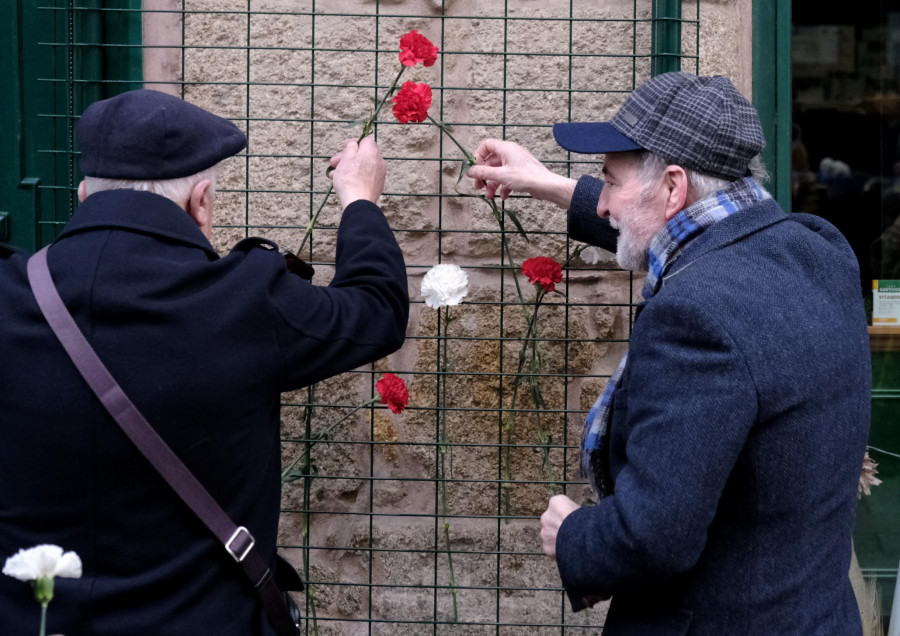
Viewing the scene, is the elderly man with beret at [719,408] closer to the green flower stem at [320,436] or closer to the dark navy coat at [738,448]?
the dark navy coat at [738,448]

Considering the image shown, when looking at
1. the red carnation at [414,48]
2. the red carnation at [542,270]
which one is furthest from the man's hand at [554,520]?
the red carnation at [414,48]

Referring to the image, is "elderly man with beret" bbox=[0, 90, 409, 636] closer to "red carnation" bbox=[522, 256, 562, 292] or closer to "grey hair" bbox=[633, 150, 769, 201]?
"grey hair" bbox=[633, 150, 769, 201]

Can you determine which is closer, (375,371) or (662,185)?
(662,185)

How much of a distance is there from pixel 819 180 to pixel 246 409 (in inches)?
90.2

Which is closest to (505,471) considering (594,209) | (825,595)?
(594,209)

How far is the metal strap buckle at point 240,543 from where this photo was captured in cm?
161

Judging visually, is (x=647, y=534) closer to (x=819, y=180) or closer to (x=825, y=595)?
(x=825, y=595)

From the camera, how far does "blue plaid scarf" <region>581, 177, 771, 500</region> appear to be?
1.66 m

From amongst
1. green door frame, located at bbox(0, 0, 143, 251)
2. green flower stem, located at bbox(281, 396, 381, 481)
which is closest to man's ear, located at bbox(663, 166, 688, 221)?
green flower stem, located at bbox(281, 396, 381, 481)

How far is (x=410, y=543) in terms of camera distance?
9.36 ft

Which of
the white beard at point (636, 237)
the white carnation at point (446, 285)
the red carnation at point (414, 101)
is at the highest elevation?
the red carnation at point (414, 101)

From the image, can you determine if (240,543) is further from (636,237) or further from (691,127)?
(691,127)

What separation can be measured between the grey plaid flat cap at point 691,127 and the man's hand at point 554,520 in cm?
60

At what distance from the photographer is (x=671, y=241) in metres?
1.68
